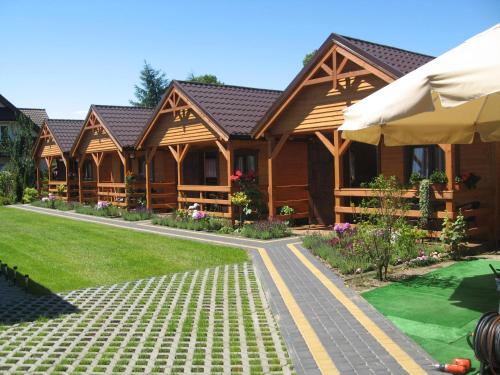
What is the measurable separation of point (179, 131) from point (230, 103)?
99.8 inches

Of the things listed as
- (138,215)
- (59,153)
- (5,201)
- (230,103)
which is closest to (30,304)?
(230,103)

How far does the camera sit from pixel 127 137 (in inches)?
901

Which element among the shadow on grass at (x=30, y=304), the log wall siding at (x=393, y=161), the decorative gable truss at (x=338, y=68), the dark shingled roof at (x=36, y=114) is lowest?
the shadow on grass at (x=30, y=304)

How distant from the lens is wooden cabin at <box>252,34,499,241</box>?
11.2 meters

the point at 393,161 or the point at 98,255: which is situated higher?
the point at 393,161

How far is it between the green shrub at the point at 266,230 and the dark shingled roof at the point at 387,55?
16.5ft

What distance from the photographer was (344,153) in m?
14.4

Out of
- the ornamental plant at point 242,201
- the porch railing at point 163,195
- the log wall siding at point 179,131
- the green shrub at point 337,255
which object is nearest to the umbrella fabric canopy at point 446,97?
the green shrub at point 337,255

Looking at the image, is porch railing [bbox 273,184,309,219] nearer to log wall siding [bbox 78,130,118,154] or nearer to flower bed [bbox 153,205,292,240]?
flower bed [bbox 153,205,292,240]

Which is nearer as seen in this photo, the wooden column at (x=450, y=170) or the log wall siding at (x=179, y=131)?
the wooden column at (x=450, y=170)

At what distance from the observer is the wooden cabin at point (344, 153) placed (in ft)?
36.6

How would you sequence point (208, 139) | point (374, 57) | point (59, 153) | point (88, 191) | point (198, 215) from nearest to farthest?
point (374, 57) < point (198, 215) < point (208, 139) < point (88, 191) < point (59, 153)

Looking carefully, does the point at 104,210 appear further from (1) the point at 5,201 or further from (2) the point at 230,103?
(1) the point at 5,201

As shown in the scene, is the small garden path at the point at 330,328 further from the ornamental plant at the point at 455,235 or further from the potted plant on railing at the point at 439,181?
the potted plant on railing at the point at 439,181
